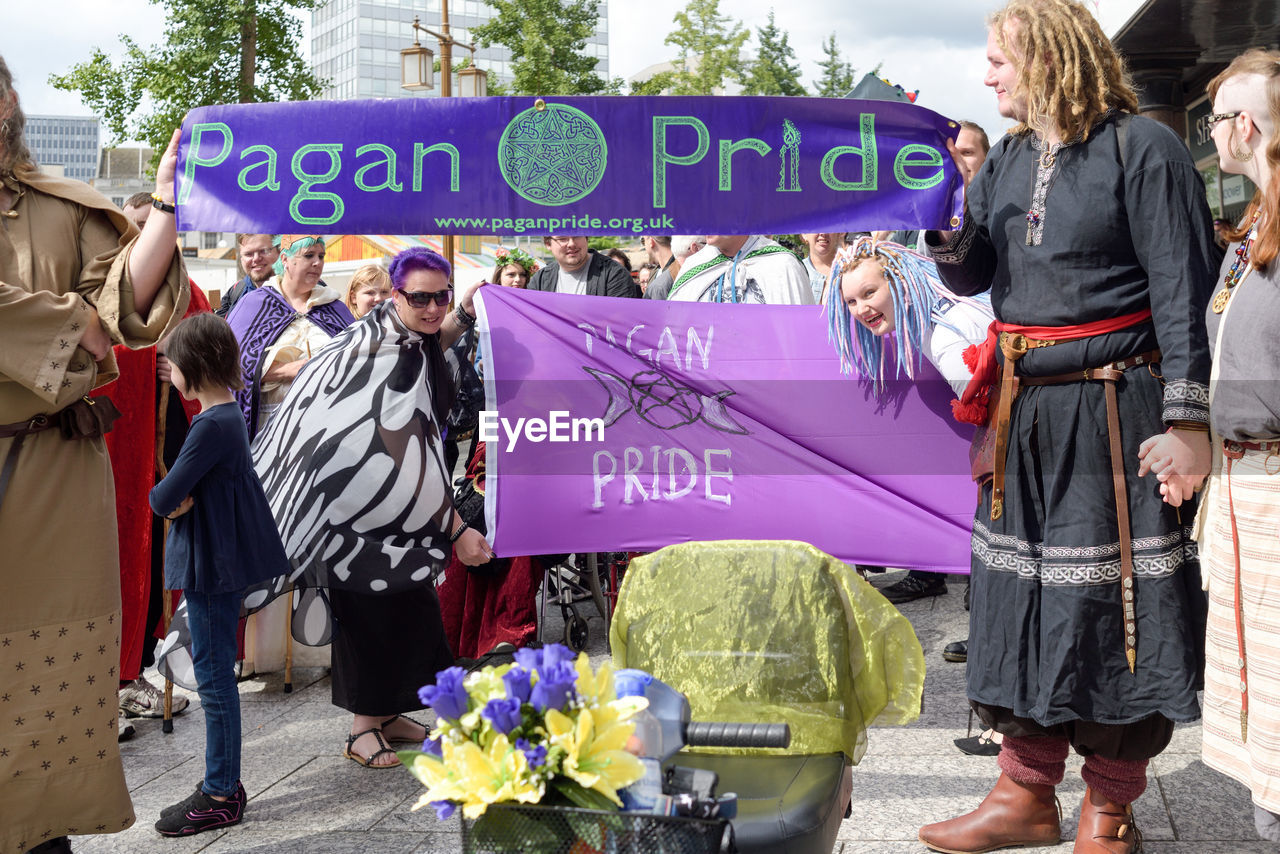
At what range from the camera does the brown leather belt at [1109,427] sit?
300 cm

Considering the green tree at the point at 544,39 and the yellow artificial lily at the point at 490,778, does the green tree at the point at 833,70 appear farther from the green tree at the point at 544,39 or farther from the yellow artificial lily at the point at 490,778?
the yellow artificial lily at the point at 490,778

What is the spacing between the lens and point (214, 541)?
12.7 ft

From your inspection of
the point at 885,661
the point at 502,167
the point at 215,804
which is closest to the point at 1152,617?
the point at 885,661

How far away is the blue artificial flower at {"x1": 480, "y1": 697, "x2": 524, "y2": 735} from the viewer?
1712 millimetres

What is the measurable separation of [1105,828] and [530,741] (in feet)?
6.61

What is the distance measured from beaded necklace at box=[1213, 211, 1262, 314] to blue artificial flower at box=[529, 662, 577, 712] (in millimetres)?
1984

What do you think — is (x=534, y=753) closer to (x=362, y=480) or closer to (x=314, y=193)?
(x=362, y=480)

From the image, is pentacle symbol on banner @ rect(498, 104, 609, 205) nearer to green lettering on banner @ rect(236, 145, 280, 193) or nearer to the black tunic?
green lettering on banner @ rect(236, 145, 280, 193)

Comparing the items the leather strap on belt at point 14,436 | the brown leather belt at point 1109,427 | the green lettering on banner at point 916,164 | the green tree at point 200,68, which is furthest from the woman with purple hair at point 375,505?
the green tree at point 200,68

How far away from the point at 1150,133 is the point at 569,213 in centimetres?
190

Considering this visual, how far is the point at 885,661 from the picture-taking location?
113 inches

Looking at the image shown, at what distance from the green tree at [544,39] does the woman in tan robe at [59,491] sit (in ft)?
82.9

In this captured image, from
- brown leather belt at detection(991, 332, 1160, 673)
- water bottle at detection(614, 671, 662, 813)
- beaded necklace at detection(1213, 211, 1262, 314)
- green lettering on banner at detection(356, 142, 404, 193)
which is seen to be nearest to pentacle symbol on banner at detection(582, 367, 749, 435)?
green lettering on banner at detection(356, 142, 404, 193)

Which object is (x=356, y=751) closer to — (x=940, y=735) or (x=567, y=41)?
(x=940, y=735)
